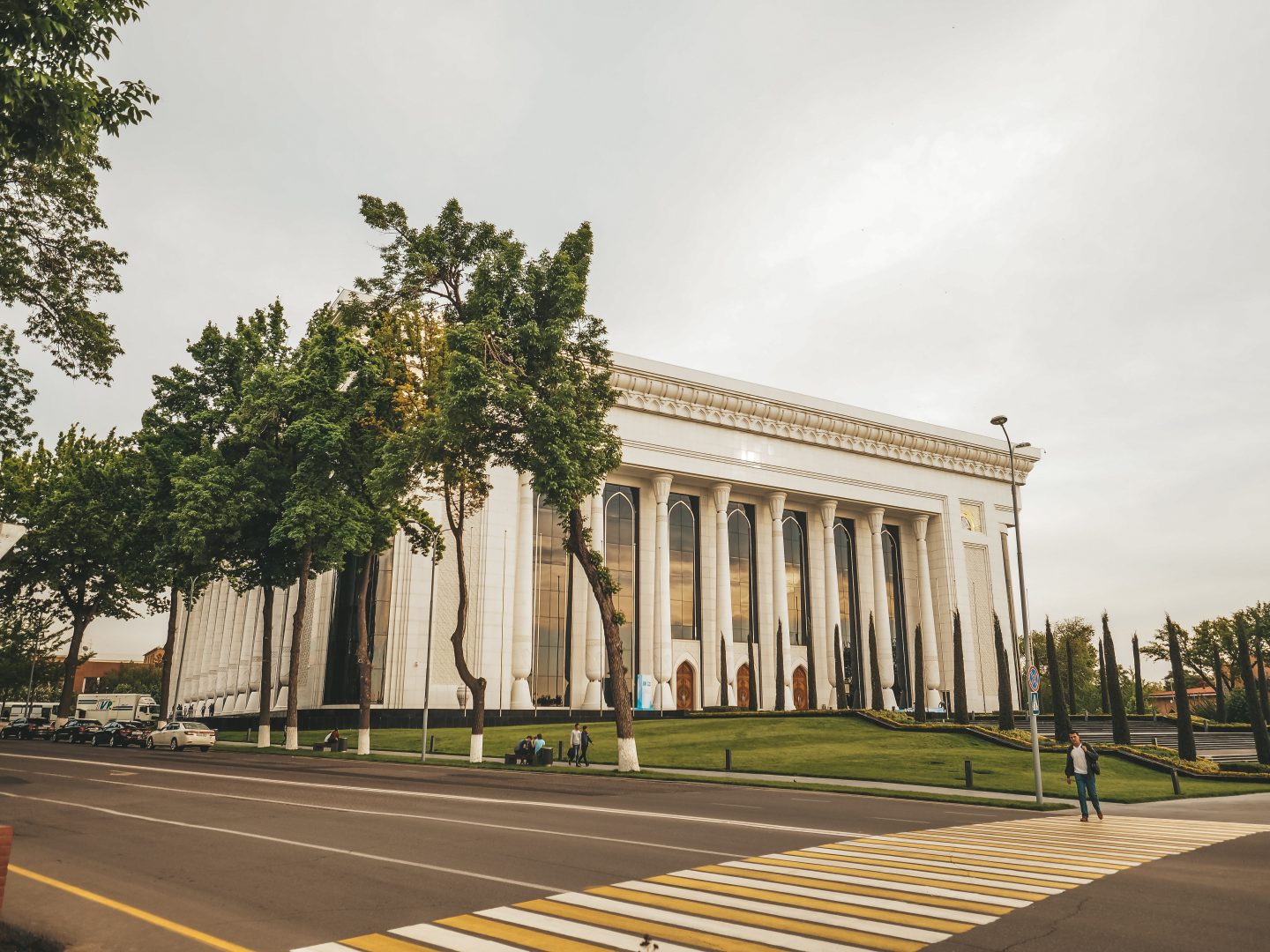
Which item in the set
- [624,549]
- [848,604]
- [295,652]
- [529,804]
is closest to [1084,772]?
[529,804]

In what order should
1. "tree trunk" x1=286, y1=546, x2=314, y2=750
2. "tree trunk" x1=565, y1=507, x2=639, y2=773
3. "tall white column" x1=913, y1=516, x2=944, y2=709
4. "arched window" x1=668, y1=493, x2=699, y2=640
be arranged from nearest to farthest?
"tree trunk" x1=565, y1=507, x2=639, y2=773
"tree trunk" x1=286, y1=546, x2=314, y2=750
"arched window" x1=668, y1=493, x2=699, y2=640
"tall white column" x1=913, y1=516, x2=944, y2=709

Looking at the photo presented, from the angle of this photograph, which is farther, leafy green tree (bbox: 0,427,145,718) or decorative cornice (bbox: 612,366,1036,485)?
decorative cornice (bbox: 612,366,1036,485)

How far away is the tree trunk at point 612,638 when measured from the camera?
95.0 ft

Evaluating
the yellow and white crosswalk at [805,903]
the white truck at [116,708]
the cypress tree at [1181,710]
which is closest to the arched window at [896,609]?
the cypress tree at [1181,710]

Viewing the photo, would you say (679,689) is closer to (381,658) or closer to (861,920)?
(381,658)

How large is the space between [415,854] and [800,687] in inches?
2183

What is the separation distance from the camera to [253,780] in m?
22.5

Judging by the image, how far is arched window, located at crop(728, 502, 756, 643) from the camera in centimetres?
6259

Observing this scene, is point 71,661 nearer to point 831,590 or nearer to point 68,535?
point 68,535

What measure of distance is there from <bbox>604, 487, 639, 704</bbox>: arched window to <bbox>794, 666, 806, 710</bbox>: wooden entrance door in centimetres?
1383

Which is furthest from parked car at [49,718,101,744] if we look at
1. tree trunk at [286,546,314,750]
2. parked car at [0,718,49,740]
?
tree trunk at [286,546,314,750]

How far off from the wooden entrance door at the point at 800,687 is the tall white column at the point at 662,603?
452 inches

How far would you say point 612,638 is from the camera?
2953cm

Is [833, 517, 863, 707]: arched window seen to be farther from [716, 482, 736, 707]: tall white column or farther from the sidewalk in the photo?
the sidewalk
